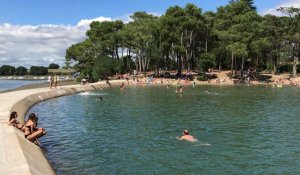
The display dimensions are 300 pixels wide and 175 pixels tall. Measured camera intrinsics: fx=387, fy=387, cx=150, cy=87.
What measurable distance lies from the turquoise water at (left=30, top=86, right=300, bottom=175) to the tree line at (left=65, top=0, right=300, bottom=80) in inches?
2185

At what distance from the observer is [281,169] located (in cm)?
1786

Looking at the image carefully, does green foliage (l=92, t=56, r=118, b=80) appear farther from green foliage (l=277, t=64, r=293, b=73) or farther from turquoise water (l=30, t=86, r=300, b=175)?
turquoise water (l=30, t=86, r=300, b=175)

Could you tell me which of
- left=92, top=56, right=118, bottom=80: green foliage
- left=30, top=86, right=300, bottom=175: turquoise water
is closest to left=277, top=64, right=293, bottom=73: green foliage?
left=92, top=56, right=118, bottom=80: green foliage

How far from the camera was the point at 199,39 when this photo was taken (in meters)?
117

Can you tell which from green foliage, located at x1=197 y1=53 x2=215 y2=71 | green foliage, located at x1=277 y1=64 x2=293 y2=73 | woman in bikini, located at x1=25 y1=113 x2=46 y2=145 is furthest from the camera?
green foliage, located at x1=277 y1=64 x2=293 y2=73

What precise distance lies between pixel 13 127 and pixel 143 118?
15.0 m

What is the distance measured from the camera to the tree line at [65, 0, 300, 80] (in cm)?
9550

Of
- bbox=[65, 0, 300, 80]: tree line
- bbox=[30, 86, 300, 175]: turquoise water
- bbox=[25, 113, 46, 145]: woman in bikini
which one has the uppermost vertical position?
bbox=[65, 0, 300, 80]: tree line

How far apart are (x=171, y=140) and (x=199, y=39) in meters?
94.4

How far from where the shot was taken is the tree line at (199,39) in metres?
95.5

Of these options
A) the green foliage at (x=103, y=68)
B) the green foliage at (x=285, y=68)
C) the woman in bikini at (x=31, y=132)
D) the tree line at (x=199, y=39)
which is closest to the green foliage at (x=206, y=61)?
the tree line at (x=199, y=39)

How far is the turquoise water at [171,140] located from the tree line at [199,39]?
55.5m

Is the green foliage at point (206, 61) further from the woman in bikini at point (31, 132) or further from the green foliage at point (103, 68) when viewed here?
the woman in bikini at point (31, 132)

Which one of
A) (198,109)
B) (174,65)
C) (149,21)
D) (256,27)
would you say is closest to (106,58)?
(149,21)
